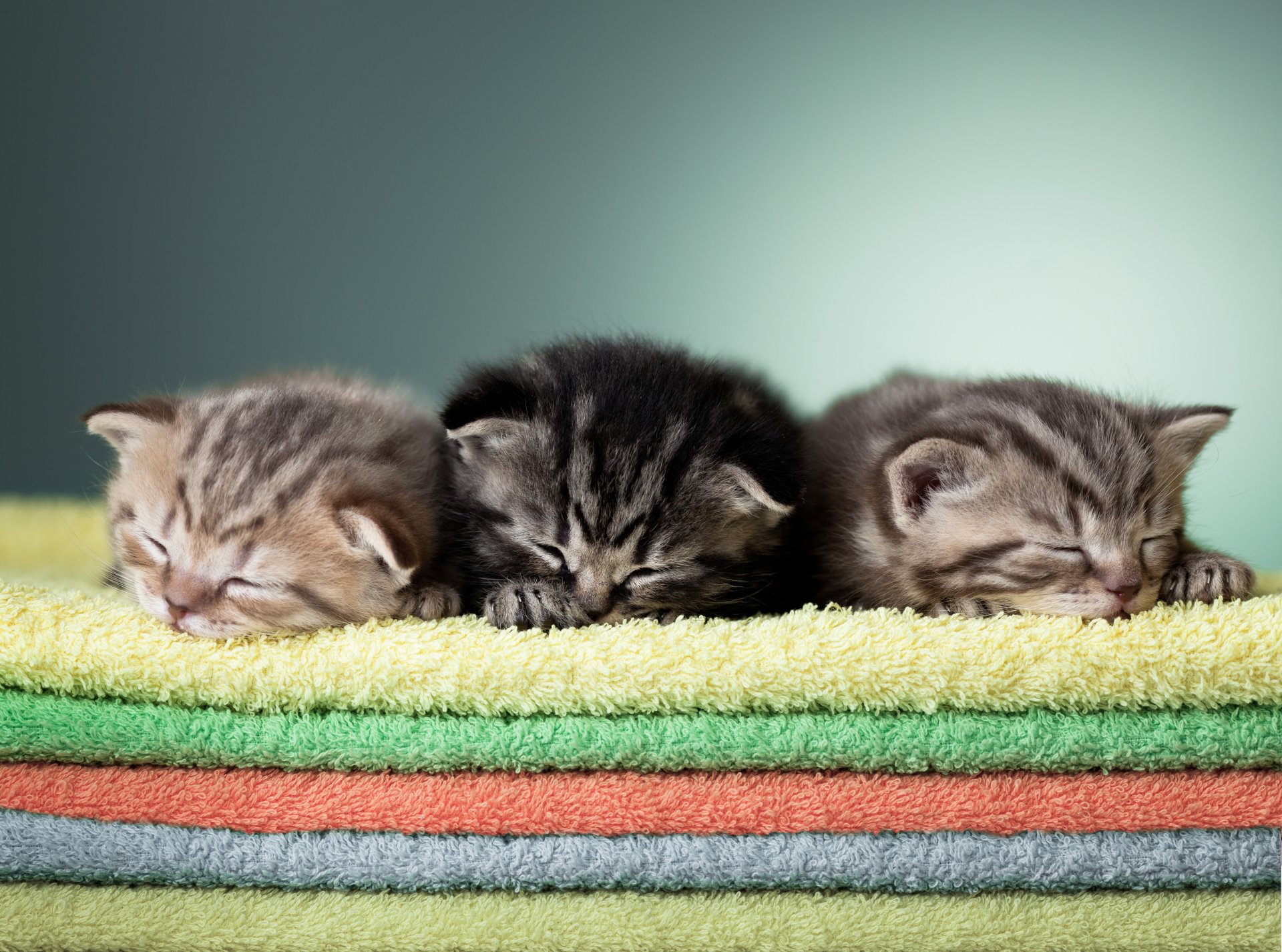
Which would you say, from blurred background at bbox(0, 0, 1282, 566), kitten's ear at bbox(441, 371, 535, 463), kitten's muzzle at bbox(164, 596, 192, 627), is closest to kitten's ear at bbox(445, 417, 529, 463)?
kitten's ear at bbox(441, 371, 535, 463)

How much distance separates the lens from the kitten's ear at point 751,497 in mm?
1298

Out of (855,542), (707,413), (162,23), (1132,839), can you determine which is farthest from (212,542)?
(162,23)

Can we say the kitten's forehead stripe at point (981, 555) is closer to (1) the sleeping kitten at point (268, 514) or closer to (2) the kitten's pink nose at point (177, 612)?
(1) the sleeping kitten at point (268, 514)

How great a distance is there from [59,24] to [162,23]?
10.0 inches

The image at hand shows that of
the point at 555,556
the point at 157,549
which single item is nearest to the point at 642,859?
the point at 555,556

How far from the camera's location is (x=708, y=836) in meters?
1.09

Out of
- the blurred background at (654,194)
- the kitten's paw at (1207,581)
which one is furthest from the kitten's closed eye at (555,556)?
the blurred background at (654,194)

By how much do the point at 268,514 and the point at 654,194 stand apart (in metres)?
1.59

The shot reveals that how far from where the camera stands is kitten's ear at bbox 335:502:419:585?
1.24 m

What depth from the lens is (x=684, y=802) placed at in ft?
3.54

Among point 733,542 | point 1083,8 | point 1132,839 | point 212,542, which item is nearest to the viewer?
point 1132,839

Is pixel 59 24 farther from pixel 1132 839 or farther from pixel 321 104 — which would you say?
pixel 1132 839

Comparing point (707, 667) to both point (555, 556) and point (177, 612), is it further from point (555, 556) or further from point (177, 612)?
point (177, 612)

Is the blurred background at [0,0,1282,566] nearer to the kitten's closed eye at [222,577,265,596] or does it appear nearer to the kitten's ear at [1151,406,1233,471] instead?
the kitten's ear at [1151,406,1233,471]
